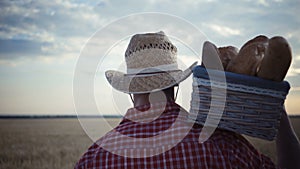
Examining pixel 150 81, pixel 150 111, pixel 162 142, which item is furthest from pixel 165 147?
pixel 150 81

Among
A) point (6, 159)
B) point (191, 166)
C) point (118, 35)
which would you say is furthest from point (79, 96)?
point (6, 159)

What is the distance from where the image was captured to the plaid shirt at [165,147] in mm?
1271

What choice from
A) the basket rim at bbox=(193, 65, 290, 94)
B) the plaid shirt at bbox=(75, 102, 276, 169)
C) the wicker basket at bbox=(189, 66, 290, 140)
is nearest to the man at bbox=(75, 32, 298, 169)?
the plaid shirt at bbox=(75, 102, 276, 169)

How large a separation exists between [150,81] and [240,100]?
0.37m

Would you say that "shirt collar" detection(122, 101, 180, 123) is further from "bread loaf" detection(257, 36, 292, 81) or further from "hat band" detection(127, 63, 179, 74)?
"bread loaf" detection(257, 36, 292, 81)

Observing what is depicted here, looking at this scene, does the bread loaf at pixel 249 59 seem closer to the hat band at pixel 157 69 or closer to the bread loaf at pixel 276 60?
the bread loaf at pixel 276 60

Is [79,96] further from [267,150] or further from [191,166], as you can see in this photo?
[267,150]

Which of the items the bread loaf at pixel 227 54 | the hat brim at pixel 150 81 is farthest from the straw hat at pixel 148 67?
the bread loaf at pixel 227 54

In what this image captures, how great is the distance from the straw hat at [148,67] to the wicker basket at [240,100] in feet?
0.76

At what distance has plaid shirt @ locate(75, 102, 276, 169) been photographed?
127 centimetres

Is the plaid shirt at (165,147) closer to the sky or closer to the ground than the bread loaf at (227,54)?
closer to the ground

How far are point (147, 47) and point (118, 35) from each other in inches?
4.9

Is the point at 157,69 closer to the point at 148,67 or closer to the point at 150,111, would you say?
the point at 148,67

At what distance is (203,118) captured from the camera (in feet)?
3.95
